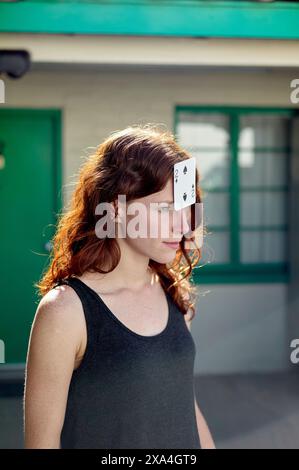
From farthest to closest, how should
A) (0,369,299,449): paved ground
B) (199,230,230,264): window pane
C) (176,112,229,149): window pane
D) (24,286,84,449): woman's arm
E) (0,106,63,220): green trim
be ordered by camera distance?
(199,230,230,264): window pane → (176,112,229,149): window pane → (0,106,63,220): green trim → (0,369,299,449): paved ground → (24,286,84,449): woman's arm

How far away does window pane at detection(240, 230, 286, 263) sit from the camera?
21.1 ft

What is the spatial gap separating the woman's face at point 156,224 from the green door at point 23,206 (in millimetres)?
4115

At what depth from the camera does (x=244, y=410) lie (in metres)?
5.11

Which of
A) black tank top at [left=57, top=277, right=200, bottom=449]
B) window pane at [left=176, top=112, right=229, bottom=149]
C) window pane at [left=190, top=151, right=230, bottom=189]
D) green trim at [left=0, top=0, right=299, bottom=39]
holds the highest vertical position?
green trim at [left=0, top=0, right=299, bottom=39]

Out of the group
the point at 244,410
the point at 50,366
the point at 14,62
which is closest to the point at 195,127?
the point at 14,62

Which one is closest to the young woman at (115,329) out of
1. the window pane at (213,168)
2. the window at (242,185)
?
the window at (242,185)

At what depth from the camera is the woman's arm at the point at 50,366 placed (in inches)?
55.6

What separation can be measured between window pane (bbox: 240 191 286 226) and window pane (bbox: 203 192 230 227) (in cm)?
15

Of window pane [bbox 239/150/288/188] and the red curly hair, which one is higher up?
window pane [bbox 239/150/288/188]

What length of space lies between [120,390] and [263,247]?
16.7ft

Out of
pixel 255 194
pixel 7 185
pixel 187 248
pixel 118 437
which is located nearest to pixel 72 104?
pixel 7 185

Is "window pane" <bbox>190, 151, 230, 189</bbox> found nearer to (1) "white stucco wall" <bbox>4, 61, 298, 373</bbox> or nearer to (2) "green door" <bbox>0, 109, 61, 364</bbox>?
(1) "white stucco wall" <bbox>4, 61, 298, 373</bbox>

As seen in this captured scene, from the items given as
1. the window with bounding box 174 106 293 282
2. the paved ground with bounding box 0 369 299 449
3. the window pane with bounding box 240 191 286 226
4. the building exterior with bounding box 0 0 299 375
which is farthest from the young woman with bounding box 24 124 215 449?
the window pane with bounding box 240 191 286 226

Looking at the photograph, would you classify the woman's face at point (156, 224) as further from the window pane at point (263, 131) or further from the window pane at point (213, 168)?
the window pane at point (263, 131)
